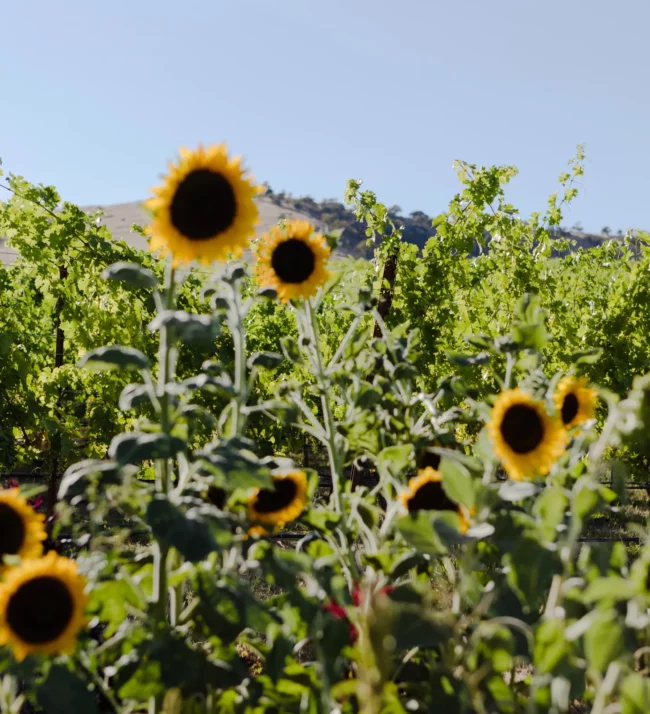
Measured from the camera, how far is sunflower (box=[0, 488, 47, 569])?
1.51 metres

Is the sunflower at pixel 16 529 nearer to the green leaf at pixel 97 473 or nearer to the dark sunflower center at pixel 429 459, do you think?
the green leaf at pixel 97 473

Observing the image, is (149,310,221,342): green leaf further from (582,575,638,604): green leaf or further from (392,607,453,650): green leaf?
(582,575,638,604): green leaf

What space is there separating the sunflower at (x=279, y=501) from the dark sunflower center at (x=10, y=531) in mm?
484

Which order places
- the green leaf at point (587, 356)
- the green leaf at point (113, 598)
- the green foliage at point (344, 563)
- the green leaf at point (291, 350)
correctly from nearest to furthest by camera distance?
the green foliage at point (344, 563) → the green leaf at point (113, 598) → the green leaf at point (587, 356) → the green leaf at point (291, 350)

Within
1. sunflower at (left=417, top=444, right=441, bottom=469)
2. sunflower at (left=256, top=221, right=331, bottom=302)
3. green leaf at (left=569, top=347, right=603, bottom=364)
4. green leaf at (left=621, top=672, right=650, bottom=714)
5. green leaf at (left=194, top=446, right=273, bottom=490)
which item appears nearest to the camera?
green leaf at (left=621, top=672, right=650, bottom=714)

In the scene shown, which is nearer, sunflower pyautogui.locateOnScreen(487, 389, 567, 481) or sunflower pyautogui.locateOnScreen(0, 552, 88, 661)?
sunflower pyautogui.locateOnScreen(0, 552, 88, 661)

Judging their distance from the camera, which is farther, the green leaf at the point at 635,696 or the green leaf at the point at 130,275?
the green leaf at the point at 130,275

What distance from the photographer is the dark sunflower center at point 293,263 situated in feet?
6.76

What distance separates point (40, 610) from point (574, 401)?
3.99 feet

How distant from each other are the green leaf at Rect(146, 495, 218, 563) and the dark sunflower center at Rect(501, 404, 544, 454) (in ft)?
1.98

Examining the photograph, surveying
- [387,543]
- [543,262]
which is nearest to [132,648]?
[387,543]

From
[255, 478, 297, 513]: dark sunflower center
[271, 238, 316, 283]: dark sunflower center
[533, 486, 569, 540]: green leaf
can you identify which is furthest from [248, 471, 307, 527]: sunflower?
[533, 486, 569, 540]: green leaf

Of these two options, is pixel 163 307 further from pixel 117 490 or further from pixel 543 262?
pixel 543 262

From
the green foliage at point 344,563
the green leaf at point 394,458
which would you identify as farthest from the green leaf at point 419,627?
the green leaf at point 394,458
